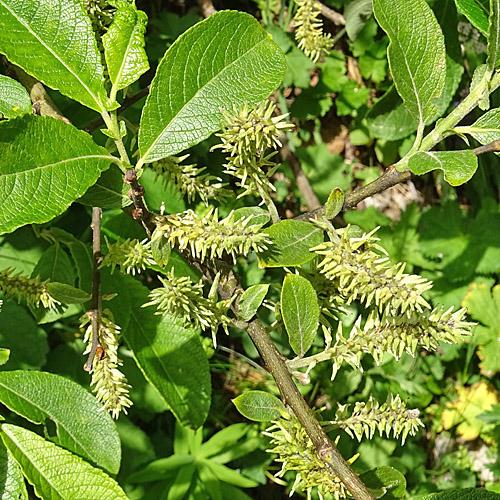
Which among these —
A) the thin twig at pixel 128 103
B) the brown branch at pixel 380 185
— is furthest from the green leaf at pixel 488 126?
the thin twig at pixel 128 103

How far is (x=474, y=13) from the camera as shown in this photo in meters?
1.05

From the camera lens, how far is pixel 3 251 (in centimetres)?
169

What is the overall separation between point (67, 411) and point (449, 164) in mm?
845

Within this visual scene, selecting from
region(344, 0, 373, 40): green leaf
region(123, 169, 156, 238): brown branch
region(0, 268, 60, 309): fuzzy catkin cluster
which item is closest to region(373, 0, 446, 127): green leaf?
region(123, 169, 156, 238): brown branch

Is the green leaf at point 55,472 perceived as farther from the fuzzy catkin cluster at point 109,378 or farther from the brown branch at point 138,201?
the brown branch at point 138,201

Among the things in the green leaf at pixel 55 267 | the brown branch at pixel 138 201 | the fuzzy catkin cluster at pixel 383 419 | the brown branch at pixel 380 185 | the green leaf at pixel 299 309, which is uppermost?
the brown branch at pixel 138 201

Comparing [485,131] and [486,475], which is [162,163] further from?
[486,475]

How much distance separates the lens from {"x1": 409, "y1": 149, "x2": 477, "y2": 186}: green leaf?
81 cm

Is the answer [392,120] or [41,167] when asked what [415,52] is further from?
[392,120]

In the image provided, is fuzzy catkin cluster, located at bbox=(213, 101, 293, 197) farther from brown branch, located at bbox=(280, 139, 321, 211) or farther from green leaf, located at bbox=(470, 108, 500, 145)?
brown branch, located at bbox=(280, 139, 321, 211)

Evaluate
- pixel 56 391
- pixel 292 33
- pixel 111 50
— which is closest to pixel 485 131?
pixel 111 50

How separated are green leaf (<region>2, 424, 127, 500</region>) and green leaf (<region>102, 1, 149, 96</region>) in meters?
0.64

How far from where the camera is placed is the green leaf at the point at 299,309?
0.90 metres

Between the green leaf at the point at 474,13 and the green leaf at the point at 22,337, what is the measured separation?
1403 mm
